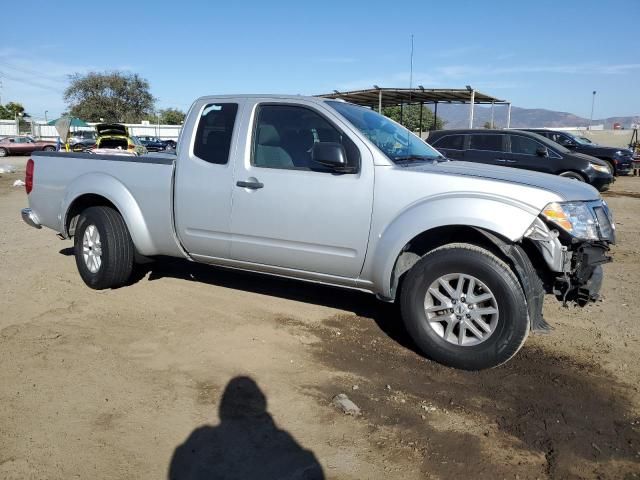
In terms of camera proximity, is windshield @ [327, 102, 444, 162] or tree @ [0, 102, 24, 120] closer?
windshield @ [327, 102, 444, 162]

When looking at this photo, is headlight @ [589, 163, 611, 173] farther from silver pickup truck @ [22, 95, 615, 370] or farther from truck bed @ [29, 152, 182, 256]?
truck bed @ [29, 152, 182, 256]

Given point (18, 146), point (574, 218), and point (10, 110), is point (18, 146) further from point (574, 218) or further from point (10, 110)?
point (10, 110)

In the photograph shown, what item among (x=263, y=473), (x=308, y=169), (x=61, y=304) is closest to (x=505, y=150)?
(x=308, y=169)

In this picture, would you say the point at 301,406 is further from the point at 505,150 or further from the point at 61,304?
the point at 505,150

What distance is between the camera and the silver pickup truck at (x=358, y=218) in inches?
146

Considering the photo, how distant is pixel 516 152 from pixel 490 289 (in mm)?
10517

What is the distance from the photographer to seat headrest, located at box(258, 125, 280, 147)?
462cm

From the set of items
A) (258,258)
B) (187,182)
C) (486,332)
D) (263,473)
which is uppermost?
(187,182)

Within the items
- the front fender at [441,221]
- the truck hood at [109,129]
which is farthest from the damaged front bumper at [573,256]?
the truck hood at [109,129]

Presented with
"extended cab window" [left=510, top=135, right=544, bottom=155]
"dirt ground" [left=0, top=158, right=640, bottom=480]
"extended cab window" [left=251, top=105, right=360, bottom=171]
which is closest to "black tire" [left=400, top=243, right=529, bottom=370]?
"dirt ground" [left=0, top=158, right=640, bottom=480]

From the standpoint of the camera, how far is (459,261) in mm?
3787

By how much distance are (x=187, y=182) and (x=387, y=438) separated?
2873 millimetres

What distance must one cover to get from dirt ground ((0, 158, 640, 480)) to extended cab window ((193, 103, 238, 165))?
1.42 metres

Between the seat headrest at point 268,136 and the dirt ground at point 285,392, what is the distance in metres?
1.54
